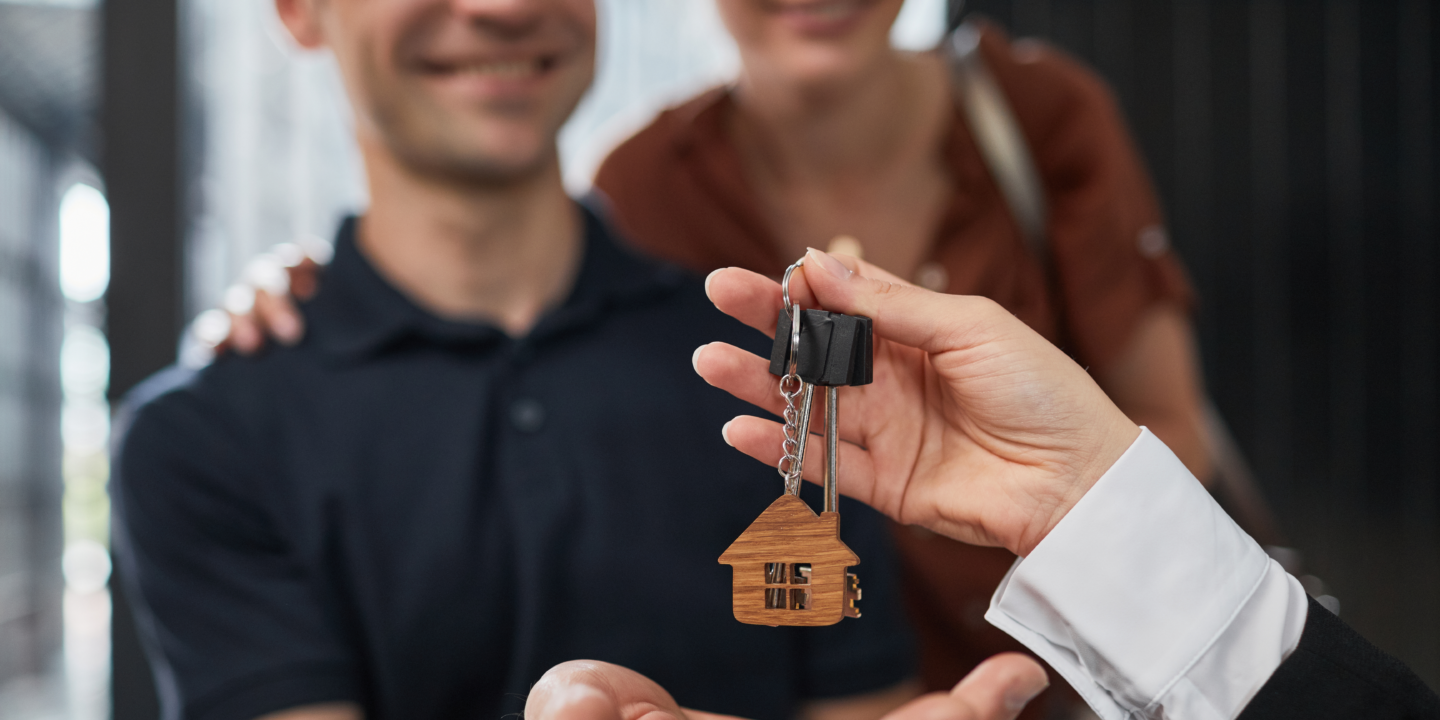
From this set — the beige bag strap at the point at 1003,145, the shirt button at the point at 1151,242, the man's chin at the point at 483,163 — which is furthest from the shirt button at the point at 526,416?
the shirt button at the point at 1151,242

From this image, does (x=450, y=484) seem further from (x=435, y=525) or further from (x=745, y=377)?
(x=745, y=377)

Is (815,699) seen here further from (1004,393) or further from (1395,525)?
(1395,525)

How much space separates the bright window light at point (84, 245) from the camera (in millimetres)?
1128

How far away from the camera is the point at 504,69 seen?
2.37 ft

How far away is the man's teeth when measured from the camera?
2.34 ft

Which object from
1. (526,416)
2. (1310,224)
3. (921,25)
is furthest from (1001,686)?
(1310,224)

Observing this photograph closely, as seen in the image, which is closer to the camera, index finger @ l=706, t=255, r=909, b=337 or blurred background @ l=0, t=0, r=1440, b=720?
index finger @ l=706, t=255, r=909, b=337

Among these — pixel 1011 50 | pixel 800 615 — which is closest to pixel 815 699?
pixel 800 615

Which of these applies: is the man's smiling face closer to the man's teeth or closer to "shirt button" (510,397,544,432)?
the man's teeth

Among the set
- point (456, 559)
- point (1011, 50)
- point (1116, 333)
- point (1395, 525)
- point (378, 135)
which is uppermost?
point (1011, 50)

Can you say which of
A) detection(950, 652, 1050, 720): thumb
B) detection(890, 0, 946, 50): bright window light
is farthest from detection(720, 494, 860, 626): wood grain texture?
detection(890, 0, 946, 50): bright window light

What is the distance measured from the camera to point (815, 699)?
2.53 feet

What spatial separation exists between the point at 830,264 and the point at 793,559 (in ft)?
0.40

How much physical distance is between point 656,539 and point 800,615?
0.33m
